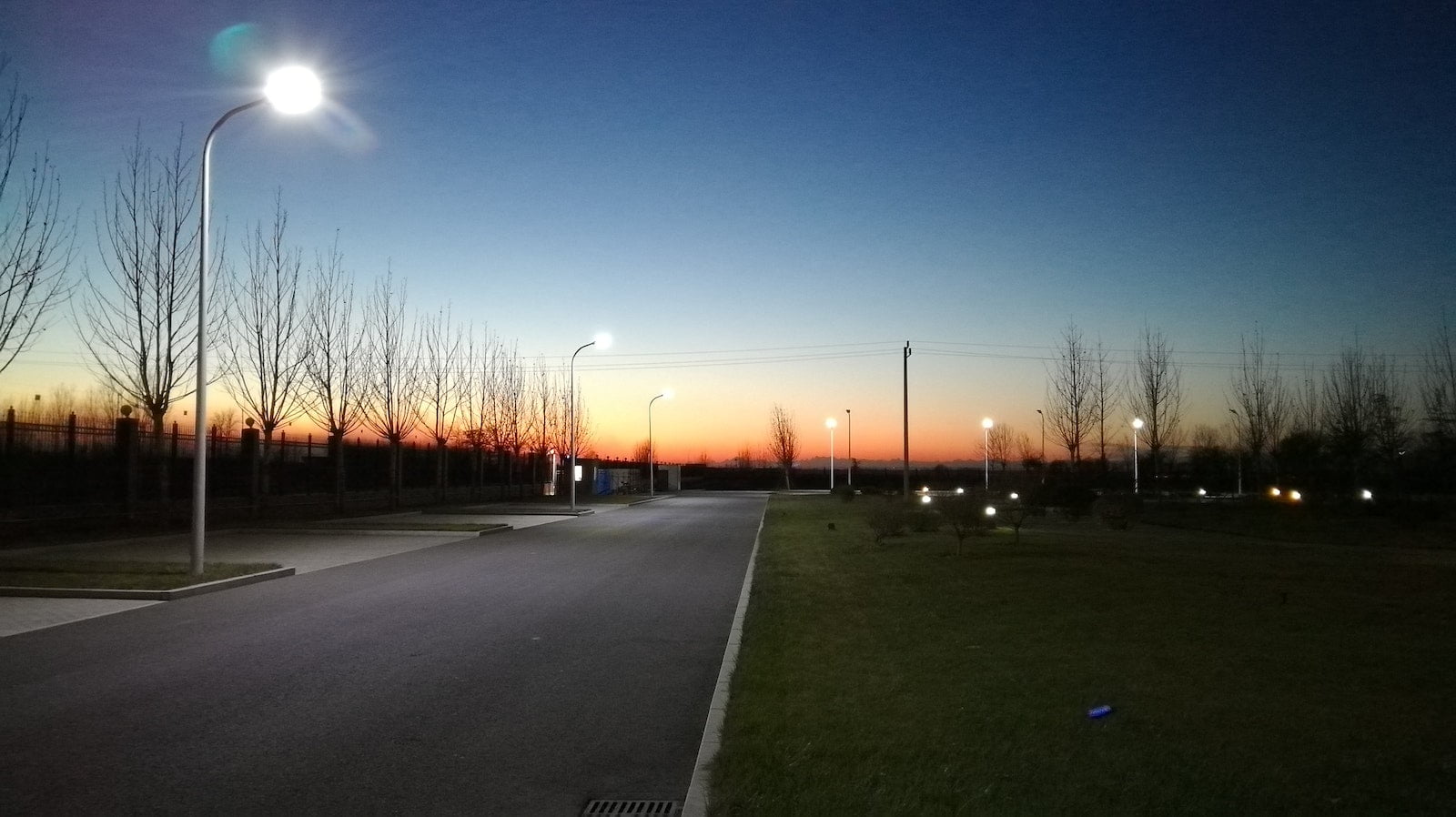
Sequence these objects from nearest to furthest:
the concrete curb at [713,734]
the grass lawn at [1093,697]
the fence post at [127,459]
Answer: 1. the concrete curb at [713,734]
2. the grass lawn at [1093,697]
3. the fence post at [127,459]

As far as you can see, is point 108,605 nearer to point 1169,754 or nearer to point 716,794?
point 716,794

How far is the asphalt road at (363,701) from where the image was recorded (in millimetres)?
5297

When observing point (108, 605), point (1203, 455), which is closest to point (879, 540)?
point (108, 605)

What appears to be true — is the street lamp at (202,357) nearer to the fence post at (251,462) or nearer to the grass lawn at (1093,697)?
the grass lawn at (1093,697)

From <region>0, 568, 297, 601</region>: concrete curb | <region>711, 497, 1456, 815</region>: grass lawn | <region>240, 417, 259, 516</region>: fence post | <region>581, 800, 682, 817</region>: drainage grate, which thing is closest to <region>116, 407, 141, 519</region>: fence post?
<region>240, 417, 259, 516</region>: fence post

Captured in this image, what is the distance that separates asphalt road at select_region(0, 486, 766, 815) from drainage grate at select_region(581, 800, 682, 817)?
0.11 m

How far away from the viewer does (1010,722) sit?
6355 mm

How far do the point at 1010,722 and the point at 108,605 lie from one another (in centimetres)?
1123

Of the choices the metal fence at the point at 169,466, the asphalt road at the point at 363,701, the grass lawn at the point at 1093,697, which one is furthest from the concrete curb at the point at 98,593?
the metal fence at the point at 169,466

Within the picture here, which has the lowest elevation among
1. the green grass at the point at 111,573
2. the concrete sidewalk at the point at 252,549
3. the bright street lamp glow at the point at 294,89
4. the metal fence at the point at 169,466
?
the concrete sidewalk at the point at 252,549

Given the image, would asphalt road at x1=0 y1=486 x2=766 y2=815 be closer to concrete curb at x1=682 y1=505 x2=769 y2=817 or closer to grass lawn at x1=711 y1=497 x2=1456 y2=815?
concrete curb at x1=682 y1=505 x2=769 y2=817

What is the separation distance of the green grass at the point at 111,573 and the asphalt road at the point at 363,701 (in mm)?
1211

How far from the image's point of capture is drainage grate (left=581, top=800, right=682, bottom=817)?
4.96 meters

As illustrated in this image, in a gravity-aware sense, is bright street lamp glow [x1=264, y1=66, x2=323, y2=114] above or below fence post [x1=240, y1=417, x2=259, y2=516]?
above
